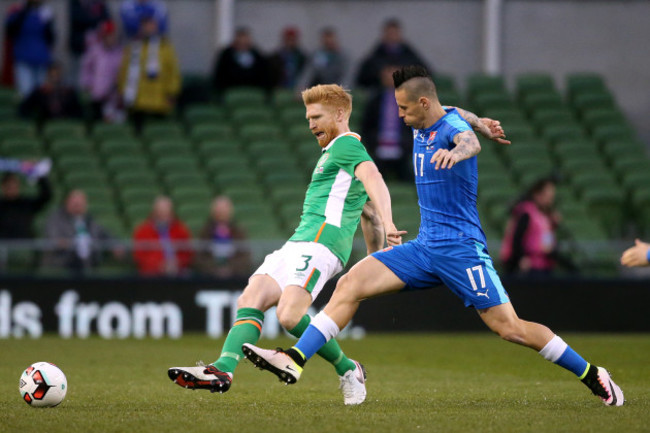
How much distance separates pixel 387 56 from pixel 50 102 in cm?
543

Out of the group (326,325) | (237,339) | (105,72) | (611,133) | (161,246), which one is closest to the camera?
(326,325)

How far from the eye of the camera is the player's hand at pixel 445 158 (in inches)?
249

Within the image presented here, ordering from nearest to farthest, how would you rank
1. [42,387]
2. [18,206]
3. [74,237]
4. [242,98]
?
[42,387] → [74,237] → [18,206] → [242,98]

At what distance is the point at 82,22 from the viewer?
18797 mm

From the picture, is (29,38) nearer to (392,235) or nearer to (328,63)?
(328,63)

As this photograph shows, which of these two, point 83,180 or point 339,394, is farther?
point 83,180

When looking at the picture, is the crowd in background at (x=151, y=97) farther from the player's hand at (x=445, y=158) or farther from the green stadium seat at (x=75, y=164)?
the player's hand at (x=445, y=158)

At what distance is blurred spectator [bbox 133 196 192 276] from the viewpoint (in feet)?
44.2

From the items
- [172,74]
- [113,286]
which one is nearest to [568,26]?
[172,74]

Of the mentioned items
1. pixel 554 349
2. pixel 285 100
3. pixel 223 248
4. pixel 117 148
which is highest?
pixel 285 100

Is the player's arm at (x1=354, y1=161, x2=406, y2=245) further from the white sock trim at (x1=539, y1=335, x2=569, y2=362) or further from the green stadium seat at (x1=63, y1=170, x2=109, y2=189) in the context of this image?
the green stadium seat at (x1=63, y1=170, x2=109, y2=189)

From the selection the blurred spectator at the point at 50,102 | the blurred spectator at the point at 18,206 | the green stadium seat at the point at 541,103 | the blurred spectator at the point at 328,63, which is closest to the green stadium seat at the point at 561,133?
the green stadium seat at the point at 541,103

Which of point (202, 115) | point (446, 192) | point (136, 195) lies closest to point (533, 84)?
point (202, 115)

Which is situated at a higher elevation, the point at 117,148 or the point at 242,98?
the point at 242,98
